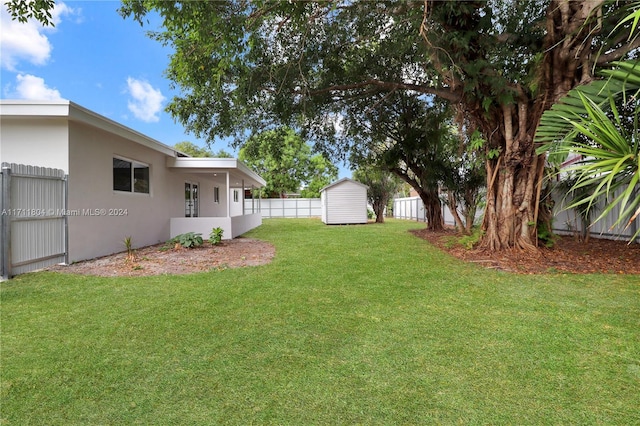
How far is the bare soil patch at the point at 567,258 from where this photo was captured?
5.89 metres

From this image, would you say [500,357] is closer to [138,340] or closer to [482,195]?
[138,340]

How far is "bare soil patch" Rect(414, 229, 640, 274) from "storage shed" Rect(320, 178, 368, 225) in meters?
11.6

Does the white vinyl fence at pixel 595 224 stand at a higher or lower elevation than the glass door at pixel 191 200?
lower

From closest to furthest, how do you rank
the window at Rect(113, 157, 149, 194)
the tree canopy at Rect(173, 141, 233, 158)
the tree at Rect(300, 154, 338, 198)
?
the window at Rect(113, 157, 149, 194) < the tree at Rect(300, 154, 338, 198) < the tree canopy at Rect(173, 141, 233, 158)

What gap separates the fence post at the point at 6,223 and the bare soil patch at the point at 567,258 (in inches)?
320

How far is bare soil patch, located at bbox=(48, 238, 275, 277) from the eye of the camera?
20.0 feet

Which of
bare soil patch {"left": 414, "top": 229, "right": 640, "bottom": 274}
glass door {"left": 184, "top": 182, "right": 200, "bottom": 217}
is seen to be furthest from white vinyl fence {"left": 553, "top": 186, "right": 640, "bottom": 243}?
glass door {"left": 184, "top": 182, "right": 200, "bottom": 217}

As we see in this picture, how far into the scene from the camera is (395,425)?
1.96m

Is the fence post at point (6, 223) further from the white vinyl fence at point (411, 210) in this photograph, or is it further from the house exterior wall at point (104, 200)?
the white vinyl fence at point (411, 210)

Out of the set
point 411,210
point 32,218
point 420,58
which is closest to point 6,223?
point 32,218

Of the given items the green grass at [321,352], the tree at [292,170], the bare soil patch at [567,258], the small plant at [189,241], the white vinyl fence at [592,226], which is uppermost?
the tree at [292,170]

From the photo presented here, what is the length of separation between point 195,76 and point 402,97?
7.33 m

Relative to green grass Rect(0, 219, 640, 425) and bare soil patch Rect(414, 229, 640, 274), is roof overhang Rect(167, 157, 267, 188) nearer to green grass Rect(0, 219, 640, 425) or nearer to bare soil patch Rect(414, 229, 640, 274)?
green grass Rect(0, 219, 640, 425)

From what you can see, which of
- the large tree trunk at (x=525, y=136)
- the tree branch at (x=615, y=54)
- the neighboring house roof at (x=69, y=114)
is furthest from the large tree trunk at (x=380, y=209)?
the tree branch at (x=615, y=54)
